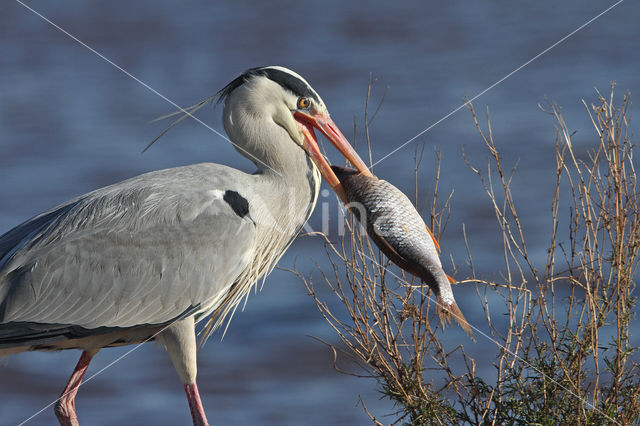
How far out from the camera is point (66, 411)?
483 cm

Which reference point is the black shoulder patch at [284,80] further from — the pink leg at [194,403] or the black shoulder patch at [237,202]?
the pink leg at [194,403]

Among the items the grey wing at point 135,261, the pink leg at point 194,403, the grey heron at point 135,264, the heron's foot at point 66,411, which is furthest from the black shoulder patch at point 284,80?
the heron's foot at point 66,411

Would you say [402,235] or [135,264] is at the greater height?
[402,235]

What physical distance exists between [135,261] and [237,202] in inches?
19.6

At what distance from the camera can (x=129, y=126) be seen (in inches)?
473

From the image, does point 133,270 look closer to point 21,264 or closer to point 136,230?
point 136,230

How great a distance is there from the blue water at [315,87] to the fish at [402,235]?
109 inches

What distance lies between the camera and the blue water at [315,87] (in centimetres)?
764

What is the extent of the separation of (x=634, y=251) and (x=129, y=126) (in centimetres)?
846

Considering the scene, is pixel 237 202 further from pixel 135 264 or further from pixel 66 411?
pixel 66 411

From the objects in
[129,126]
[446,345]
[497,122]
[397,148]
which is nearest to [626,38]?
[497,122]

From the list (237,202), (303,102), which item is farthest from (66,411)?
(303,102)

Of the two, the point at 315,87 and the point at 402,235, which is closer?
the point at 402,235

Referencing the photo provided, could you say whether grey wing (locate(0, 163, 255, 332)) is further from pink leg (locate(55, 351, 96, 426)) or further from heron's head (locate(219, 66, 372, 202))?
heron's head (locate(219, 66, 372, 202))
